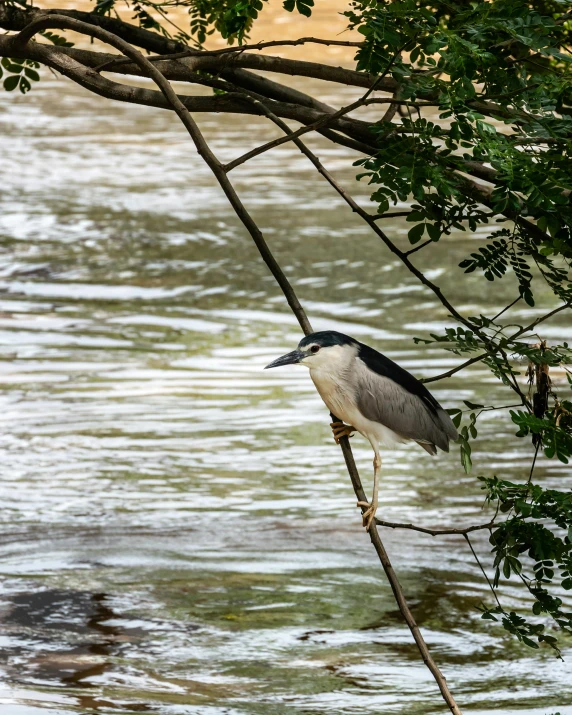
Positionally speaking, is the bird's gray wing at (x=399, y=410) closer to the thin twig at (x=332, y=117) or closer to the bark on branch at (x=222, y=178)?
the bark on branch at (x=222, y=178)

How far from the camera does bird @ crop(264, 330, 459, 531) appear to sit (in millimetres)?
3131

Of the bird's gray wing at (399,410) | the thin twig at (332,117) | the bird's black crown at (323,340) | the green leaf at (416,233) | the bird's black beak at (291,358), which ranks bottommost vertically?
the bird's gray wing at (399,410)

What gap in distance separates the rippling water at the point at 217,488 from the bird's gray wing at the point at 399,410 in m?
1.59

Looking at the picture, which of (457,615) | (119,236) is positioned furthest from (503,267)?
(119,236)

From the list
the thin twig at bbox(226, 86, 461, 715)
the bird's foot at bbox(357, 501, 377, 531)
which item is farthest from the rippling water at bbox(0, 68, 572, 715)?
the thin twig at bbox(226, 86, 461, 715)

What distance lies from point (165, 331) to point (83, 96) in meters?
10.3

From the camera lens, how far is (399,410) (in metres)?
3.38

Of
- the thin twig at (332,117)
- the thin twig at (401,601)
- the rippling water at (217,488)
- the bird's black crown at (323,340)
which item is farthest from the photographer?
the rippling water at (217,488)

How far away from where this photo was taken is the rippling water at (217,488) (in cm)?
503

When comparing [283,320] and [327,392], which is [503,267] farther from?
[283,320]

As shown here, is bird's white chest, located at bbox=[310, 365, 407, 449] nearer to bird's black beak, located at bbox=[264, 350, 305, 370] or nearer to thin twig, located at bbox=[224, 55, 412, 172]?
bird's black beak, located at bbox=[264, 350, 305, 370]

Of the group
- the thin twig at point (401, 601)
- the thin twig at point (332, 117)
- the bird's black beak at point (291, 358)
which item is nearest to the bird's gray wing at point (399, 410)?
the bird's black beak at point (291, 358)

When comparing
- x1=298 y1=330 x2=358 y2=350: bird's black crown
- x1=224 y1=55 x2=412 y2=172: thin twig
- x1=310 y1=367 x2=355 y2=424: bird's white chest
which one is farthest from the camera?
x1=310 y1=367 x2=355 y2=424: bird's white chest

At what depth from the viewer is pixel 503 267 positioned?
3.22 m
